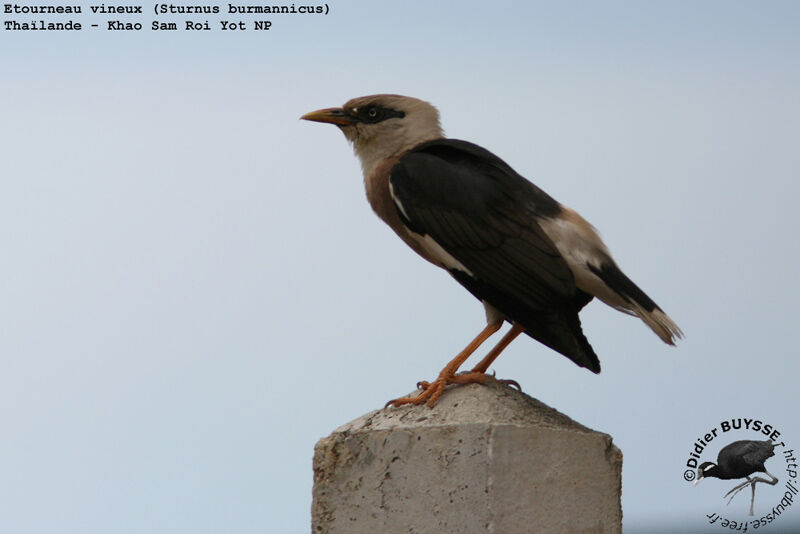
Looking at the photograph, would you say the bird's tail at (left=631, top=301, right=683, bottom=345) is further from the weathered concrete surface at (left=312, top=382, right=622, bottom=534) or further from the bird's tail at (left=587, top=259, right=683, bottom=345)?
the weathered concrete surface at (left=312, top=382, right=622, bottom=534)

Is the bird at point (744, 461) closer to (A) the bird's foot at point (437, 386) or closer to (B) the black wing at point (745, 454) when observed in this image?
(B) the black wing at point (745, 454)

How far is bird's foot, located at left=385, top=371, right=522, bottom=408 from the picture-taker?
20.2ft

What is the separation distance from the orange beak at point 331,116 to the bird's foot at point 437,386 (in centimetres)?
197

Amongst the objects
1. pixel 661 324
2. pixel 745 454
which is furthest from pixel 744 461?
pixel 661 324

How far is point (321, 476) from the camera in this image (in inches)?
242

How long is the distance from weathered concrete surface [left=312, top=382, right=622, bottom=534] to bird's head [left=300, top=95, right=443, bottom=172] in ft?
5.82

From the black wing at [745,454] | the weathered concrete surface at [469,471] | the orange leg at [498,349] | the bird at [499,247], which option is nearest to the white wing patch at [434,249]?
the bird at [499,247]

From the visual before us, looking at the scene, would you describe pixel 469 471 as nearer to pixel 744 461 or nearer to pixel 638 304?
pixel 638 304

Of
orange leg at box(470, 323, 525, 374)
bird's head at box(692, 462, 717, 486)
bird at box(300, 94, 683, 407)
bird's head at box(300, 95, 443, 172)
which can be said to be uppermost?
bird's head at box(300, 95, 443, 172)

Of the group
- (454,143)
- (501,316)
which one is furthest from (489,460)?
(454,143)

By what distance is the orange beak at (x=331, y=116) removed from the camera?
728cm

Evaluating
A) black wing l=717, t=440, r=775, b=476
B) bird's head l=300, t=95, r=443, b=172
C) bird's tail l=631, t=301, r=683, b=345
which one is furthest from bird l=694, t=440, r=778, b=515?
bird's head l=300, t=95, r=443, b=172

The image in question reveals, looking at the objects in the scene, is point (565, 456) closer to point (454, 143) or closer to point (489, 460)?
point (489, 460)

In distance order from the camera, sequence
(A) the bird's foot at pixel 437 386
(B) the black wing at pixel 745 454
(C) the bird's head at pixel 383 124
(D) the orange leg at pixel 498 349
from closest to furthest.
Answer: (A) the bird's foot at pixel 437 386, (D) the orange leg at pixel 498 349, (C) the bird's head at pixel 383 124, (B) the black wing at pixel 745 454
